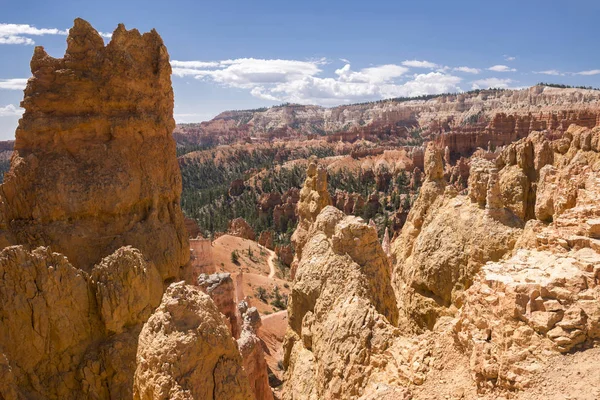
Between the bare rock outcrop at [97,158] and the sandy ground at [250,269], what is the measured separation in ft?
37.1

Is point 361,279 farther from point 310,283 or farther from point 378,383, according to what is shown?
point 378,383

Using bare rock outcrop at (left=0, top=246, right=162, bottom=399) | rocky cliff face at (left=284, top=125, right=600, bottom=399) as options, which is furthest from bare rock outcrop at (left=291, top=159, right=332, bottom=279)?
bare rock outcrop at (left=0, top=246, right=162, bottom=399)

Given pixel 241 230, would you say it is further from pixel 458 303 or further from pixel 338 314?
pixel 338 314

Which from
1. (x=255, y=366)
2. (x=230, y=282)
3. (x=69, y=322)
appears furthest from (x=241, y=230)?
(x=69, y=322)

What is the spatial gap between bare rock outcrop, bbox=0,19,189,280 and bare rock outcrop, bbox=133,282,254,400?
235 inches

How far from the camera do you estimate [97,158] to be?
12023 mm

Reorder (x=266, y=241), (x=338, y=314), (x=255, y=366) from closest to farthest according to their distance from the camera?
(x=338, y=314) < (x=255, y=366) < (x=266, y=241)

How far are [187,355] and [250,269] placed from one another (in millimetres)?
29462

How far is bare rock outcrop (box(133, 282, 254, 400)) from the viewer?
572 centimetres

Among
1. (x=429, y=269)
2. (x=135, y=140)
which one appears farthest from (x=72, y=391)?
(x=429, y=269)

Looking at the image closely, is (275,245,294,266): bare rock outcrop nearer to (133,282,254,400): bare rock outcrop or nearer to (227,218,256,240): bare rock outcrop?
(227,218,256,240): bare rock outcrop

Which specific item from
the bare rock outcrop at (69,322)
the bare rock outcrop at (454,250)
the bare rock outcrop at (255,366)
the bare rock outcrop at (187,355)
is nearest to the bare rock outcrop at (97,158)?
the bare rock outcrop at (69,322)

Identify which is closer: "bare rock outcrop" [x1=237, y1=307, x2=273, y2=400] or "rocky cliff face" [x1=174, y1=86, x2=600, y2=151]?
"bare rock outcrop" [x1=237, y1=307, x2=273, y2=400]

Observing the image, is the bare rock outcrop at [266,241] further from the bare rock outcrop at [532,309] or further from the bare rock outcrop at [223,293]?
the bare rock outcrop at [532,309]
